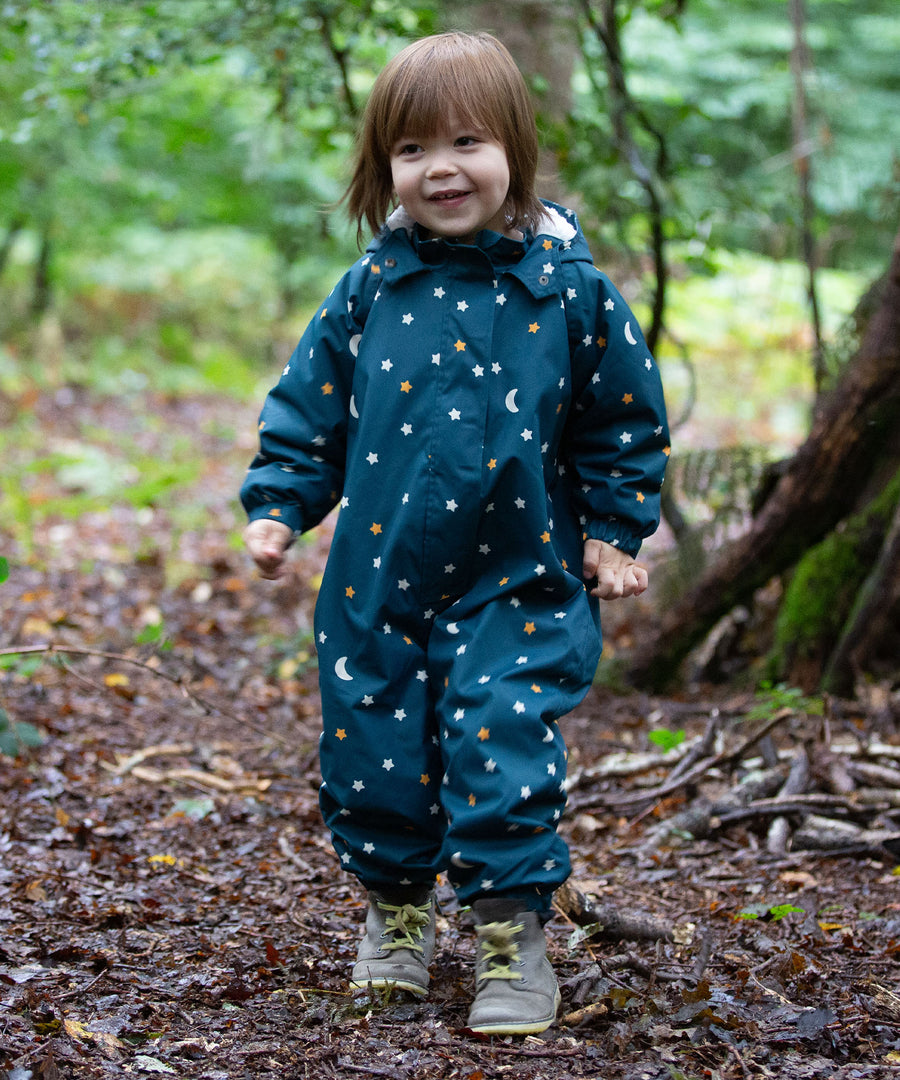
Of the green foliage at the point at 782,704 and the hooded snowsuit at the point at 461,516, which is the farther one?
the green foliage at the point at 782,704

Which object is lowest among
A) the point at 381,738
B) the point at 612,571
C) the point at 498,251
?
the point at 381,738

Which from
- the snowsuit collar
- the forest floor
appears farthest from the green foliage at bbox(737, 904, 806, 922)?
the snowsuit collar

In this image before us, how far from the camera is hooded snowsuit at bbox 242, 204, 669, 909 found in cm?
205

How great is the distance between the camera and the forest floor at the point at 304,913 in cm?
190

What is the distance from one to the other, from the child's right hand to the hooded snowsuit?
0.10 ft

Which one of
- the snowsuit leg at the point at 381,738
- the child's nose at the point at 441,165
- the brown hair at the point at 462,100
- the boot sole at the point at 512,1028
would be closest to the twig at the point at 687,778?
the snowsuit leg at the point at 381,738

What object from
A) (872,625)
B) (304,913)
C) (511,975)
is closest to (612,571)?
(511,975)

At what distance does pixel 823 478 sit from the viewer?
370 centimetres

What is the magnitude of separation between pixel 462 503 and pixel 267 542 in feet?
Result: 1.38

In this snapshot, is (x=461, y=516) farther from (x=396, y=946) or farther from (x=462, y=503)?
(x=396, y=946)

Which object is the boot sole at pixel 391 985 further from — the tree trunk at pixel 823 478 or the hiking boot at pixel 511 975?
the tree trunk at pixel 823 478

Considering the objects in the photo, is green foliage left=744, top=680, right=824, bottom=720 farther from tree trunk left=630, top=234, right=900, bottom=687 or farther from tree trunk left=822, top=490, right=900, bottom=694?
tree trunk left=630, top=234, right=900, bottom=687

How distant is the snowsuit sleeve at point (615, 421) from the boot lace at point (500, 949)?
786 mm

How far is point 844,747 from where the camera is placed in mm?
3355
